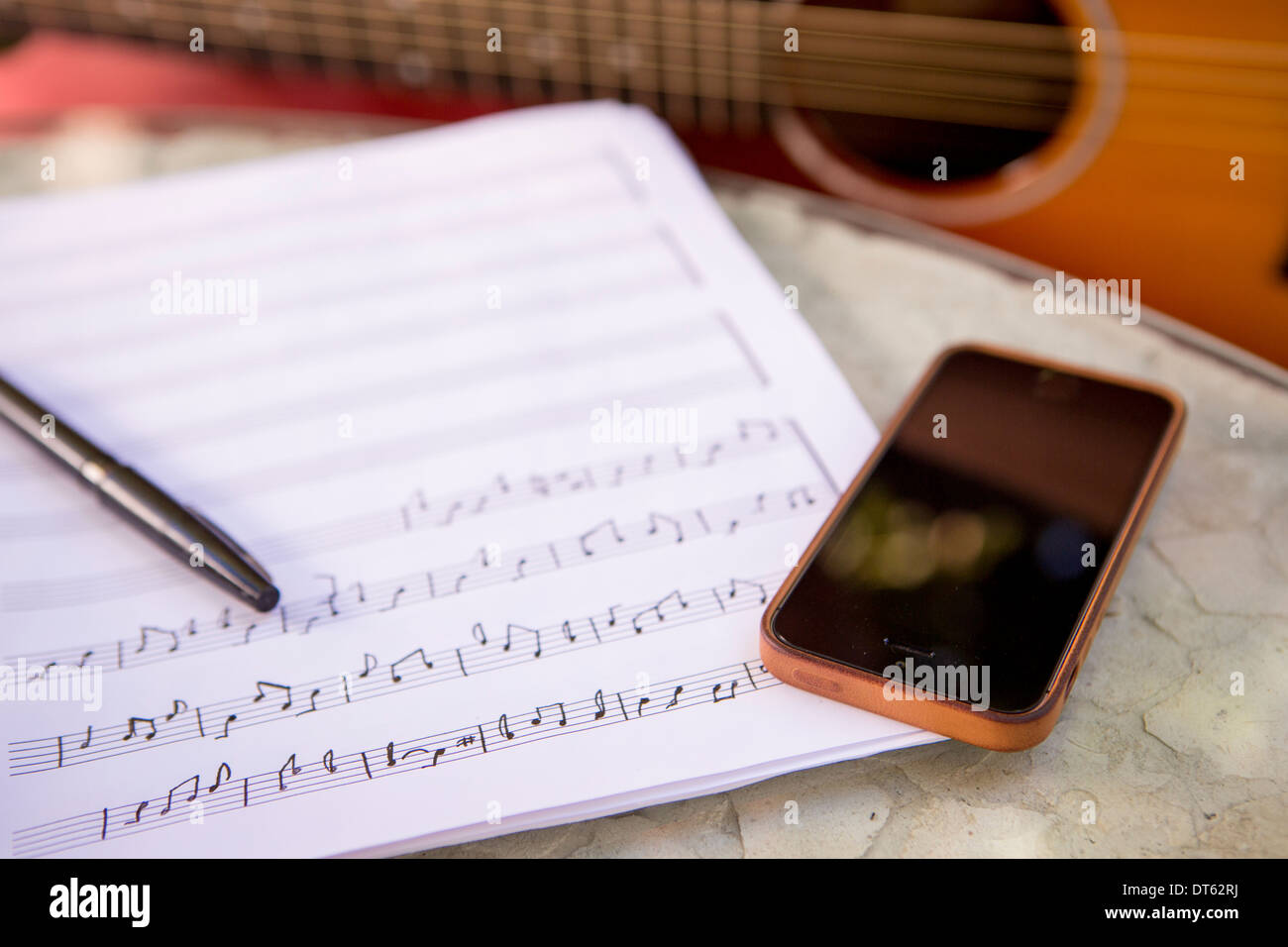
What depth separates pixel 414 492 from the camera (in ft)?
1.29

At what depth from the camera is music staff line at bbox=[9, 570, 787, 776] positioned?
0.31 metres

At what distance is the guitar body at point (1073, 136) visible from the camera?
49 centimetres

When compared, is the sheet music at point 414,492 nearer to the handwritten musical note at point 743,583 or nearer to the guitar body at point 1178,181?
the handwritten musical note at point 743,583

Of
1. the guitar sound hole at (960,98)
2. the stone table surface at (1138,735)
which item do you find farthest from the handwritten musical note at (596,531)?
the guitar sound hole at (960,98)

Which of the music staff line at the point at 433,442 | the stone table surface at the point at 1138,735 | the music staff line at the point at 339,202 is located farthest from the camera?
the music staff line at the point at 339,202

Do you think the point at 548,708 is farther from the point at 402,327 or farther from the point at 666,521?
the point at 402,327

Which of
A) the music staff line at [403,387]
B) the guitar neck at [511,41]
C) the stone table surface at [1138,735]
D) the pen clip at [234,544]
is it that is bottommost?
the stone table surface at [1138,735]

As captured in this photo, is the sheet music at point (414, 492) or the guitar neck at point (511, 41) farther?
the guitar neck at point (511, 41)

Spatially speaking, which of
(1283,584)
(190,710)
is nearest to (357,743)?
(190,710)

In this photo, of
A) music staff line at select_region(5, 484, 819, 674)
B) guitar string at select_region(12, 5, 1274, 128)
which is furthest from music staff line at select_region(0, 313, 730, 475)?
guitar string at select_region(12, 5, 1274, 128)

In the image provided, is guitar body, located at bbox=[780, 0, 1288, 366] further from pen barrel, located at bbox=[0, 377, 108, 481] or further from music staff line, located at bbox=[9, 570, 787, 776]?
pen barrel, located at bbox=[0, 377, 108, 481]

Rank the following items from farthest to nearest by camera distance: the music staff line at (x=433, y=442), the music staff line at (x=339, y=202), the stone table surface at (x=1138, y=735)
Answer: the music staff line at (x=339, y=202)
the music staff line at (x=433, y=442)
the stone table surface at (x=1138, y=735)

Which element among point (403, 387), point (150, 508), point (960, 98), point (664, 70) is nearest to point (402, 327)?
point (403, 387)

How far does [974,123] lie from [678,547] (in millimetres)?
371
